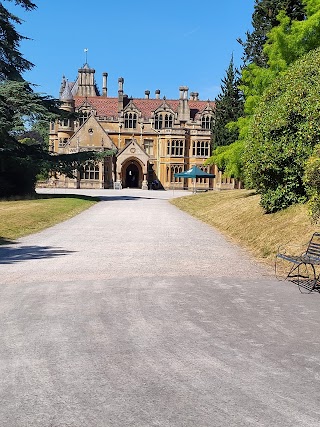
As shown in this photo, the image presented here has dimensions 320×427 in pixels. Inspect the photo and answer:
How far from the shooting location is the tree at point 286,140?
13711mm

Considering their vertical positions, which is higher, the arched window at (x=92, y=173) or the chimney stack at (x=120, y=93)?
the chimney stack at (x=120, y=93)

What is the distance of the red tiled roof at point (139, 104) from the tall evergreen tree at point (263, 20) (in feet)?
122

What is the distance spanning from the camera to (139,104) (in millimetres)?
71875

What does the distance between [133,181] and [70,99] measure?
15.8 m

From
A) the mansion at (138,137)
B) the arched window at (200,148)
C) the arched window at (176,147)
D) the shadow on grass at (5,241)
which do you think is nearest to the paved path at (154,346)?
the shadow on grass at (5,241)

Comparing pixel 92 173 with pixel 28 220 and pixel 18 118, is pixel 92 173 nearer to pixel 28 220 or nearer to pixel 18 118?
pixel 18 118

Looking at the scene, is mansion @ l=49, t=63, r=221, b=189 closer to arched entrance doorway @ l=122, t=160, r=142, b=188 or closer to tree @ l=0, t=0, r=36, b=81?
arched entrance doorway @ l=122, t=160, r=142, b=188

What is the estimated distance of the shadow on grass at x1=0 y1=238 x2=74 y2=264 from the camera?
10.8 meters

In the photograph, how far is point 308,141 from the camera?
13.2 meters

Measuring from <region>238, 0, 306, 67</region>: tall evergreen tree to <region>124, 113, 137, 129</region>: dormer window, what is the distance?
36082mm

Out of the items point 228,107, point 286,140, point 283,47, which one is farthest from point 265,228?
point 228,107

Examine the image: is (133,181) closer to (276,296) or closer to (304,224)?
(304,224)

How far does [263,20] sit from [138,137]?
39320 millimetres

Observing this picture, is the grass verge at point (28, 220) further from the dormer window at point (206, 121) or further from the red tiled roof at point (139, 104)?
the red tiled roof at point (139, 104)
